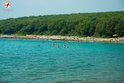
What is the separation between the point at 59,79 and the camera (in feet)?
→ 68.5

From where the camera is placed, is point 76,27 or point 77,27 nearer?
point 77,27

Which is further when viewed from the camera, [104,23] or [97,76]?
[104,23]

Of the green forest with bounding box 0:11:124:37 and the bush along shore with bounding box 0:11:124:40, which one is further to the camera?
the green forest with bounding box 0:11:124:37

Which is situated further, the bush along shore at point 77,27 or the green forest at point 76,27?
the green forest at point 76,27

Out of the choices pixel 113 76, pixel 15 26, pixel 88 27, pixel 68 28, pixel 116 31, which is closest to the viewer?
pixel 113 76

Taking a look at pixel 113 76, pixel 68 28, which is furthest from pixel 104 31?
pixel 113 76

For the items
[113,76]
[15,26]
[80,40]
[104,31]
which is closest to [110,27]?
[104,31]

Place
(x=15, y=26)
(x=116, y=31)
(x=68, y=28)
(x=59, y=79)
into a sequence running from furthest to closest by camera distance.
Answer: (x=15, y=26), (x=68, y=28), (x=116, y=31), (x=59, y=79)

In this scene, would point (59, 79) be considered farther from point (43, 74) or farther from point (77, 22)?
point (77, 22)

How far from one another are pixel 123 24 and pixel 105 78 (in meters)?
93.0

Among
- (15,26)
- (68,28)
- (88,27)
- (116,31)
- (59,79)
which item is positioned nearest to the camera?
(59,79)

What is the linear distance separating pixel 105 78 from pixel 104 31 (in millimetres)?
90992

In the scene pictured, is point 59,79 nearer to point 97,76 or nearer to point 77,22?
point 97,76

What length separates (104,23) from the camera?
A: 11462cm
